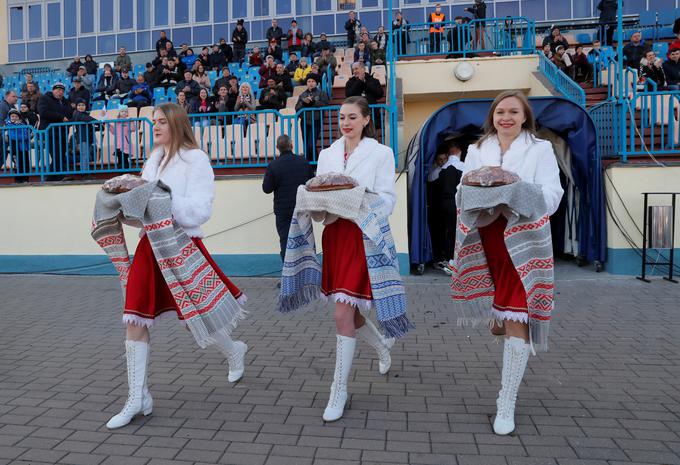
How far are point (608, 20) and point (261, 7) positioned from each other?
1147 cm

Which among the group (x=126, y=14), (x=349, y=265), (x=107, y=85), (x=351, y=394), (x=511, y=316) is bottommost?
(x=351, y=394)

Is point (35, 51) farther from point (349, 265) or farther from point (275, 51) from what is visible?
point (349, 265)

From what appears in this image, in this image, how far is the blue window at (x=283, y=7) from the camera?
836 inches

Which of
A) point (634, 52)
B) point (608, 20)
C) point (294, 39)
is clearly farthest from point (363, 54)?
point (608, 20)

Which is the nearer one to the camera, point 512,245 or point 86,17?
point 512,245

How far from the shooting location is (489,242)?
352 cm

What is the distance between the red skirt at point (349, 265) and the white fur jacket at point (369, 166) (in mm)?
266

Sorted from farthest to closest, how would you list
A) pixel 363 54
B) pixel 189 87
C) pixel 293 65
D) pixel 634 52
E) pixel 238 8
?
pixel 238 8 < pixel 293 65 < pixel 363 54 < pixel 634 52 < pixel 189 87

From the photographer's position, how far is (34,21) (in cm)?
2328

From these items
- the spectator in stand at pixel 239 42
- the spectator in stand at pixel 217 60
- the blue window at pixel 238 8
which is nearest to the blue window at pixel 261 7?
the blue window at pixel 238 8

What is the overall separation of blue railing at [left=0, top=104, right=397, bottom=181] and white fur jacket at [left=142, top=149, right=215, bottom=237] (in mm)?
5819

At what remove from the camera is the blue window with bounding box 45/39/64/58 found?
75.4 ft

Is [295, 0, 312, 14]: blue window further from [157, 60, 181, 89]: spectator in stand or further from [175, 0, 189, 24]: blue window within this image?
[157, 60, 181, 89]: spectator in stand

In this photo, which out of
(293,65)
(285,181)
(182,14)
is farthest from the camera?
(182,14)
